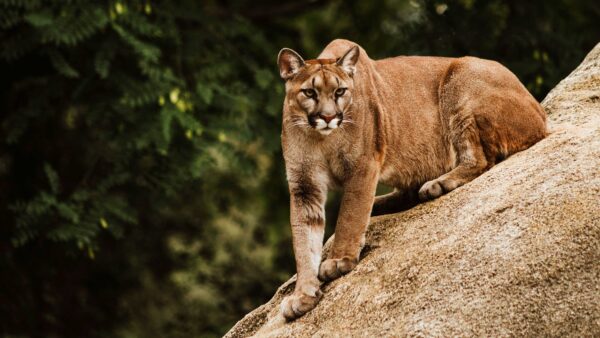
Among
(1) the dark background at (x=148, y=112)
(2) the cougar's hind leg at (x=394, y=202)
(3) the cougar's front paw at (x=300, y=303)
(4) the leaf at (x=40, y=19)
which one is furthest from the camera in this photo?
(1) the dark background at (x=148, y=112)

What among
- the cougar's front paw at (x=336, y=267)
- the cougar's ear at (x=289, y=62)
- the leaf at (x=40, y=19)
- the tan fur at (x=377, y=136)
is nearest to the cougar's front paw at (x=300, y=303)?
the tan fur at (x=377, y=136)

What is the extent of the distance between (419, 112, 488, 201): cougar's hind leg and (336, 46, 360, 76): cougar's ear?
3.40 feet

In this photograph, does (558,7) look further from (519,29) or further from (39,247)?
(39,247)

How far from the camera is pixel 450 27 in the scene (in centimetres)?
1229

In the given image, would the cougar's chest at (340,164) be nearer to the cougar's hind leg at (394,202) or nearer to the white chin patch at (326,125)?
the white chin patch at (326,125)

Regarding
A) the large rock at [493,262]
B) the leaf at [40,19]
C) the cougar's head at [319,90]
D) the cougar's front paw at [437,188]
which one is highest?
the leaf at [40,19]

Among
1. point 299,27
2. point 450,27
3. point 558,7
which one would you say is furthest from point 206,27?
point 558,7

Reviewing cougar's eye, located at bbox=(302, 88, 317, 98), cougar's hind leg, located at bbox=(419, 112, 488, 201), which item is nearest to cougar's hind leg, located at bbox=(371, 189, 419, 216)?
cougar's hind leg, located at bbox=(419, 112, 488, 201)

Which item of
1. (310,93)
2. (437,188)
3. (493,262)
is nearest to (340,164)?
(310,93)

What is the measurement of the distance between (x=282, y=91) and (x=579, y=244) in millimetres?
8062

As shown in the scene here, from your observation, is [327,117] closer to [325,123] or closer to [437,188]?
[325,123]

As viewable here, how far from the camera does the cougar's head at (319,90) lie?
7309mm

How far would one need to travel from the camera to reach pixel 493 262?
240 inches

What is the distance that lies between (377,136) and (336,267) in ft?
3.80
